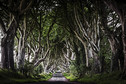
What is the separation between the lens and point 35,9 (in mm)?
17391

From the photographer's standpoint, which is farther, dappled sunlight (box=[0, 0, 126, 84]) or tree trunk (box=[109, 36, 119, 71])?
tree trunk (box=[109, 36, 119, 71])

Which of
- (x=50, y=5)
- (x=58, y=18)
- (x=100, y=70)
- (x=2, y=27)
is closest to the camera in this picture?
(x=2, y=27)

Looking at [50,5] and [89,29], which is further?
[50,5]

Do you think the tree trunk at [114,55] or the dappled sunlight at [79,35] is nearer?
the dappled sunlight at [79,35]

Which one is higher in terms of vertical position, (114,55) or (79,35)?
(79,35)

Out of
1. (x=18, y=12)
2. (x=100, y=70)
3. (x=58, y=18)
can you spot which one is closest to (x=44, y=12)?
(x=58, y=18)

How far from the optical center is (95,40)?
15266 mm

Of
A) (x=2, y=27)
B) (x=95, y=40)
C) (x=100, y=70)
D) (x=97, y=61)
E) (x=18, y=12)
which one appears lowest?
(x=100, y=70)

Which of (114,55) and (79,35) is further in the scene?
(79,35)

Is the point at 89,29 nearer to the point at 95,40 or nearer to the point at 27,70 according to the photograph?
the point at 95,40

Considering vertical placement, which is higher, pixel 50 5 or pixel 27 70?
pixel 50 5

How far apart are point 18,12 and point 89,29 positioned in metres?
7.68

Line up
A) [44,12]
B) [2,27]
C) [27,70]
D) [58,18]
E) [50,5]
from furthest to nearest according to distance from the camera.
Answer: [58,18]
[44,12]
[50,5]
[27,70]
[2,27]

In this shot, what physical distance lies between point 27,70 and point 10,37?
16.0ft
